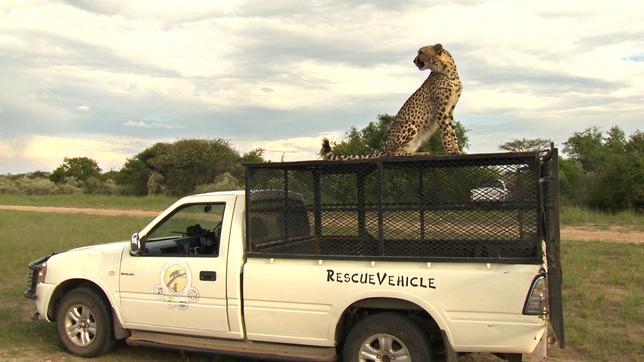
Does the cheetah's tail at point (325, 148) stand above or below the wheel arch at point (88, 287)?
above

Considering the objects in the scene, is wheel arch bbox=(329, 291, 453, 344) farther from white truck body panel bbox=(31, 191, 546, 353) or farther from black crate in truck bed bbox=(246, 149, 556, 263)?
black crate in truck bed bbox=(246, 149, 556, 263)

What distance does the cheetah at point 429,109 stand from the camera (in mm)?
6141

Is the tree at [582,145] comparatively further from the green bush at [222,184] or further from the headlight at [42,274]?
the headlight at [42,274]

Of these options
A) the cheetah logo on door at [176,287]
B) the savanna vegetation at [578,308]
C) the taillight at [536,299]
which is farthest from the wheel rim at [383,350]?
the savanna vegetation at [578,308]

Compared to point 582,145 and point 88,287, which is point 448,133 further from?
point 582,145

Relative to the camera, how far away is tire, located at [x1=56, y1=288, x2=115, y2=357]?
588cm

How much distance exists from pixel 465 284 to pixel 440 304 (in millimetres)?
253

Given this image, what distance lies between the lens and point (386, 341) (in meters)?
4.77

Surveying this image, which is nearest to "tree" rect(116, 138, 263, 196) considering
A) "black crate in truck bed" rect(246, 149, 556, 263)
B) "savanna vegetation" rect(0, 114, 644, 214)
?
"savanna vegetation" rect(0, 114, 644, 214)

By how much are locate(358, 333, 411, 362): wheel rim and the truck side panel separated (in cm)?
29

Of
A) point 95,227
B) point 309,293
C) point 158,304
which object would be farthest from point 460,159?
point 95,227

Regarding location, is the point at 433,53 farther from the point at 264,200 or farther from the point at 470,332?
the point at 470,332

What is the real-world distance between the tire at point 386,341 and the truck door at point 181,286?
46.8 inches

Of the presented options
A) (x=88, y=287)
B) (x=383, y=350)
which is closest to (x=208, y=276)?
(x=88, y=287)
